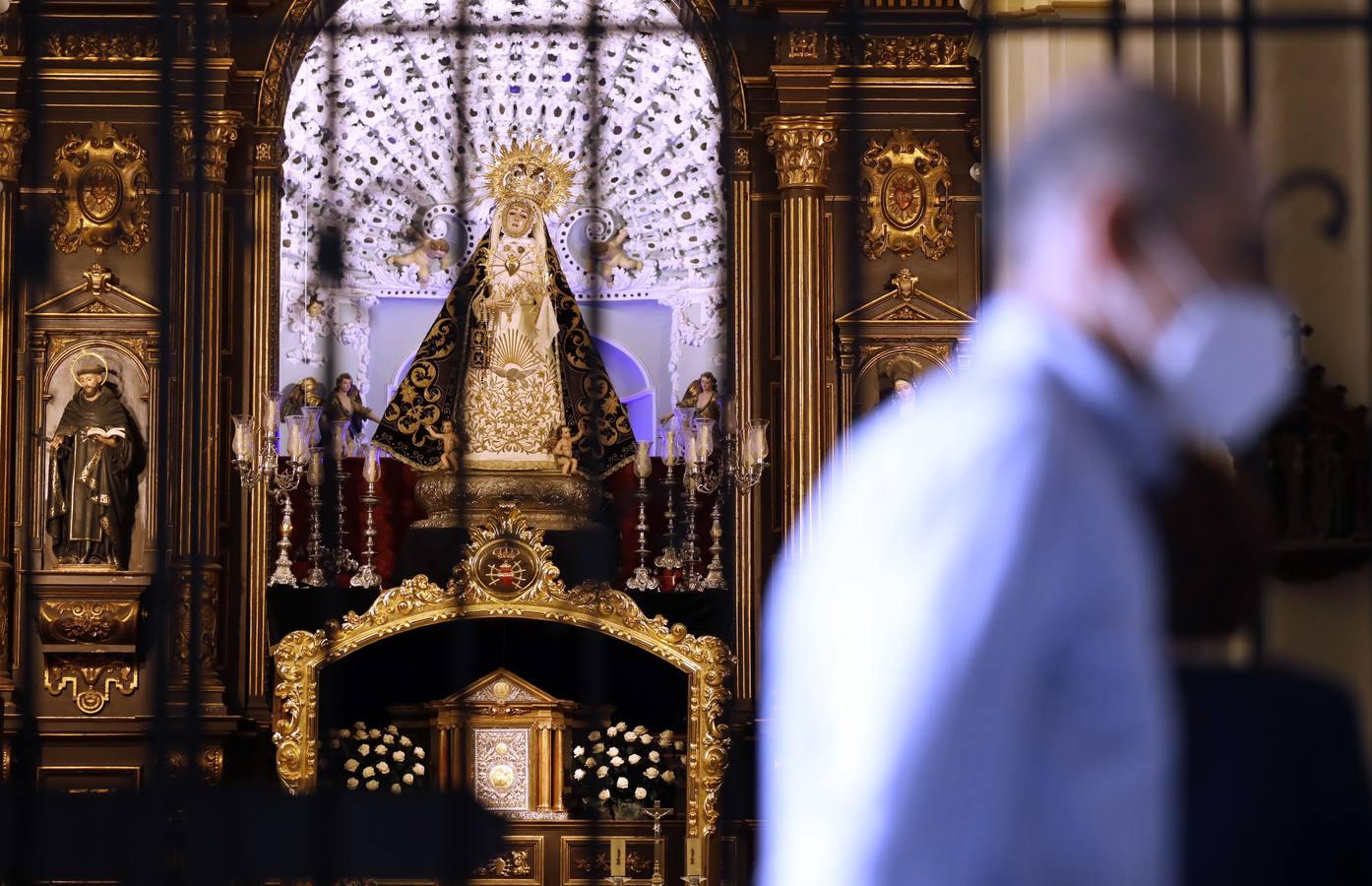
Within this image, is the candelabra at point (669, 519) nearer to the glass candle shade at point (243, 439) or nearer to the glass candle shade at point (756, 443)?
the glass candle shade at point (756, 443)

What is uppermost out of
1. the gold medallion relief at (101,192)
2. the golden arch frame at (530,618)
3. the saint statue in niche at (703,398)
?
the gold medallion relief at (101,192)

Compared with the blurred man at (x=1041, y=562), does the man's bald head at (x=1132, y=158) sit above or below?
above

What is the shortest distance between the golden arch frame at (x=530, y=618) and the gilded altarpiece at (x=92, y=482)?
5.25 feet

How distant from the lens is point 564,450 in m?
11.0

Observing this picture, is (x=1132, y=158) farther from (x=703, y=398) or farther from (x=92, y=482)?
(x=92, y=482)

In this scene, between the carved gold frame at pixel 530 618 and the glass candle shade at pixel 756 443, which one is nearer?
the carved gold frame at pixel 530 618

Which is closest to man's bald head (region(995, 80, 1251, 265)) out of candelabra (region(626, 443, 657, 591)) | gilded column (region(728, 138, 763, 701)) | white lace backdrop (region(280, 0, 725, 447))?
candelabra (region(626, 443, 657, 591))

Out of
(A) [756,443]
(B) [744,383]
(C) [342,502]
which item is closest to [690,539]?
(A) [756,443]

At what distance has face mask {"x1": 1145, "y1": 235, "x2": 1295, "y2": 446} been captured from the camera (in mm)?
1521

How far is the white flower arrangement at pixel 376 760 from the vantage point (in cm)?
970

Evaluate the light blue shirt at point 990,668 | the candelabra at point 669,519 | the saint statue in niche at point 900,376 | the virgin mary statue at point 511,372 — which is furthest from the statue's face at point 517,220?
the light blue shirt at point 990,668

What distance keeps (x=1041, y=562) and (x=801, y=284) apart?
9986 mm

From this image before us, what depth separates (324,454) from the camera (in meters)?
11.4

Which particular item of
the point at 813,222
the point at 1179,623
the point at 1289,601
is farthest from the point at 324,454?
the point at 1179,623
